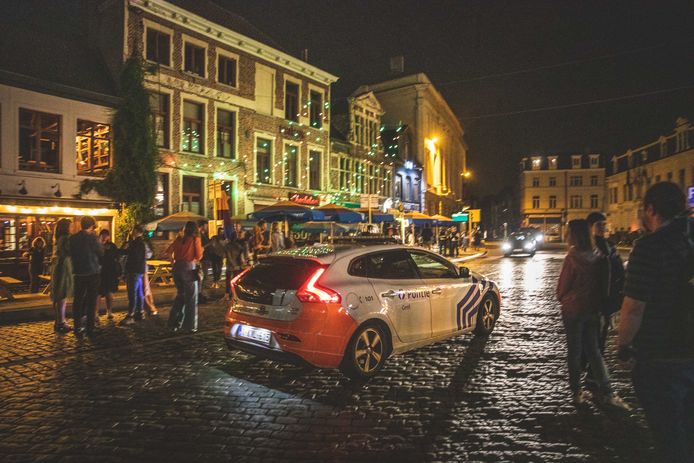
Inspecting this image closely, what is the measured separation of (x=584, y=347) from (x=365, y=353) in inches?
93.0

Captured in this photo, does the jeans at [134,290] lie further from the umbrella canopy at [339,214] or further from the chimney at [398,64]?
the chimney at [398,64]

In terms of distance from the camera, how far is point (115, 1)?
19812 millimetres

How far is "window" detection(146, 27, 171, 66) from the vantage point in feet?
66.9

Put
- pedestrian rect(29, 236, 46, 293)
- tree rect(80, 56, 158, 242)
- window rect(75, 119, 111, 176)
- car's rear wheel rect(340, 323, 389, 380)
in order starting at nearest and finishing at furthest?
car's rear wheel rect(340, 323, 389, 380), pedestrian rect(29, 236, 46, 293), window rect(75, 119, 111, 176), tree rect(80, 56, 158, 242)

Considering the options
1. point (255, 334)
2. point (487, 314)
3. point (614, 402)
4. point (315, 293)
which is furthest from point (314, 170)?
point (614, 402)

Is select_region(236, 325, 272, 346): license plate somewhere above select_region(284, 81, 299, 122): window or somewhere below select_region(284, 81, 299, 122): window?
below

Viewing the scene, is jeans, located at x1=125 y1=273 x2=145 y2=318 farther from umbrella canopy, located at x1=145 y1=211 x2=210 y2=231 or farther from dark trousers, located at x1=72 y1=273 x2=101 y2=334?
umbrella canopy, located at x1=145 y1=211 x2=210 y2=231

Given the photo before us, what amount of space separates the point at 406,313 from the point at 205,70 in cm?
1982

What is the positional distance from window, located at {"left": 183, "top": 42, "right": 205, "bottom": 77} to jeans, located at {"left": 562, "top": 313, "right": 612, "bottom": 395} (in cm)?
2096

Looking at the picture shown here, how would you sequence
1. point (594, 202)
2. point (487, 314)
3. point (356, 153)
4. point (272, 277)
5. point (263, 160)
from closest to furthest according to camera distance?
point (272, 277) → point (487, 314) → point (263, 160) → point (356, 153) → point (594, 202)

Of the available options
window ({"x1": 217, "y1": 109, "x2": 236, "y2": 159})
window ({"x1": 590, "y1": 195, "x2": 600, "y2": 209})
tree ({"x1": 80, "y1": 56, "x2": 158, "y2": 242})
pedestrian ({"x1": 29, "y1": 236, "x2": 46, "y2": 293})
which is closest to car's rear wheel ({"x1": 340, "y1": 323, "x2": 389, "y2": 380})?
pedestrian ({"x1": 29, "y1": 236, "x2": 46, "y2": 293})

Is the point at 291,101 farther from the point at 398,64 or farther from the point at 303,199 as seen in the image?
the point at 398,64

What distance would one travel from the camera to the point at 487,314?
807 centimetres

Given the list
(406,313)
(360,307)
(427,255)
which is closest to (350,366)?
(360,307)
